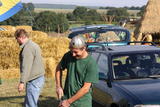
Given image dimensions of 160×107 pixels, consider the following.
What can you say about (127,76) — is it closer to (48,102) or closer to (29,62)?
(29,62)

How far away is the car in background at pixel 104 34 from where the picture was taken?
15789mm

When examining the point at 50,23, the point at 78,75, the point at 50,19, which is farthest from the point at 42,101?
the point at 50,19

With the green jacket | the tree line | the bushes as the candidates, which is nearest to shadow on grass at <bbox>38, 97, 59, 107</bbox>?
the green jacket

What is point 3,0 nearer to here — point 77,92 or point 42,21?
point 77,92

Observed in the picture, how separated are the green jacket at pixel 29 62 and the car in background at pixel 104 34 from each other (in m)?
7.49

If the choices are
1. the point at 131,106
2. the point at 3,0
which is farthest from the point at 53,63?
the point at 131,106

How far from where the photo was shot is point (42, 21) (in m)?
46.5

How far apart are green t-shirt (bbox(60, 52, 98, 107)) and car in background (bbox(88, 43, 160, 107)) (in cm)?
109

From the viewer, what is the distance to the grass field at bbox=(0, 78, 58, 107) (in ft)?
35.9

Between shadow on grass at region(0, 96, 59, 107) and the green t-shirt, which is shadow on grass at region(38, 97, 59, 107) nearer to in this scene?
shadow on grass at region(0, 96, 59, 107)

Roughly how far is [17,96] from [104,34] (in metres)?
5.21

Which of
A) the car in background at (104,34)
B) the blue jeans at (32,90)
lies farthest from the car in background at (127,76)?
the car in background at (104,34)

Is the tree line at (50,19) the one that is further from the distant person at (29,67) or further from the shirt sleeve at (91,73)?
the shirt sleeve at (91,73)

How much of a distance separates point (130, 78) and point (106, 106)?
614 millimetres
